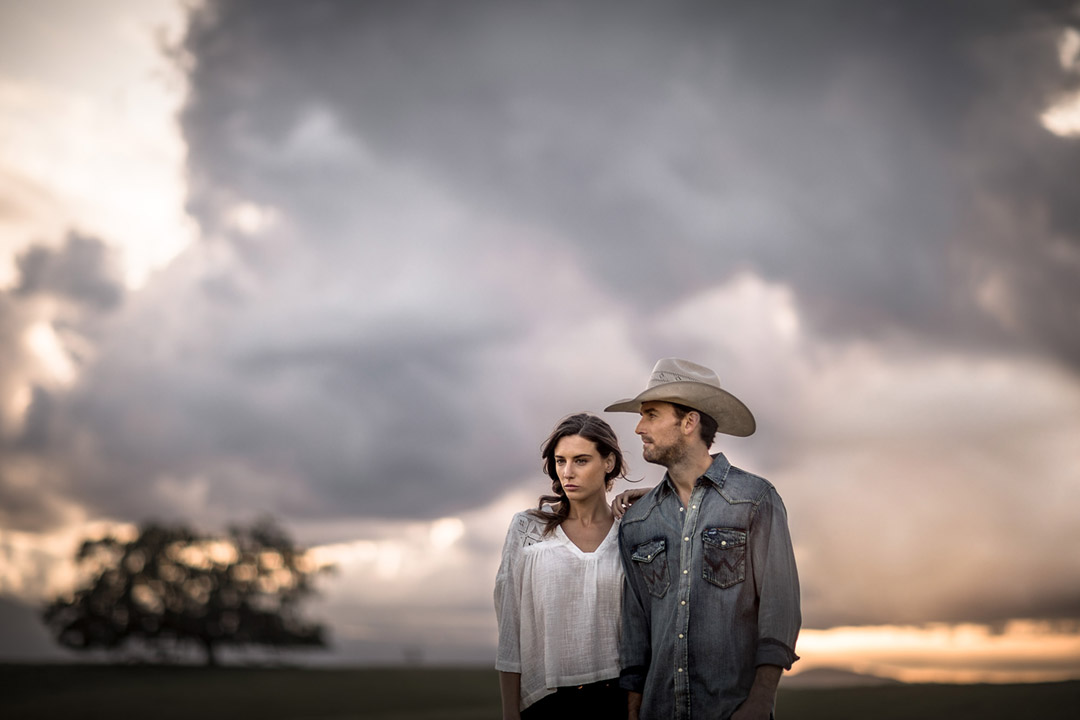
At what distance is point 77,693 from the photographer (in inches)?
1690

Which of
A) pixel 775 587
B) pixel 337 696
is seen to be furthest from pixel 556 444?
pixel 337 696

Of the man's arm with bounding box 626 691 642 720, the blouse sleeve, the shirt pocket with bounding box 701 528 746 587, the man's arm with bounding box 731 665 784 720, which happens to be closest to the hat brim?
the shirt pocket with bounding box 701 528 746 587

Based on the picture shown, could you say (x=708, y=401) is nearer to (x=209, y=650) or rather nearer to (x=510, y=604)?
(x=510, y=604)

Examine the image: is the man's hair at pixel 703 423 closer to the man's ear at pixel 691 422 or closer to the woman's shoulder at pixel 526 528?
the man's ear at pixel 691 422

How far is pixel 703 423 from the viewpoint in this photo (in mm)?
6039

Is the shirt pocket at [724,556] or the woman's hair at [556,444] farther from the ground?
the woman's hair at [556,444]

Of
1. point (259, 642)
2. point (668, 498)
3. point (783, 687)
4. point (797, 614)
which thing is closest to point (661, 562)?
point (668, 498)

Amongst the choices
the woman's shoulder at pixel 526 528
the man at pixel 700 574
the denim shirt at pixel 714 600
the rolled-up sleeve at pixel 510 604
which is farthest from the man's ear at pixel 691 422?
the rolled-up sleeve at pixel 510 604

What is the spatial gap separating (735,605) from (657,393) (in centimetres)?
142

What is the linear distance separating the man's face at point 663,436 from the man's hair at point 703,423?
1.5 inches

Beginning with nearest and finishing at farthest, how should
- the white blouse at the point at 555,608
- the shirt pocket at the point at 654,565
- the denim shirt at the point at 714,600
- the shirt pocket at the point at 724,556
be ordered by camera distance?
1. the denim shirt at the point at 714,600
2. the shirt pocket at the point at 724,556
3. the shirt pocket at the point at 654,565
4. the white blouse at the point at 555,608

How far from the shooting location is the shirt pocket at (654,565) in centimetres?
574

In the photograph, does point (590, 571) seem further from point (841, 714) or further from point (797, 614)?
point (841, 714)

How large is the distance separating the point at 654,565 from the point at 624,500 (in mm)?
793
